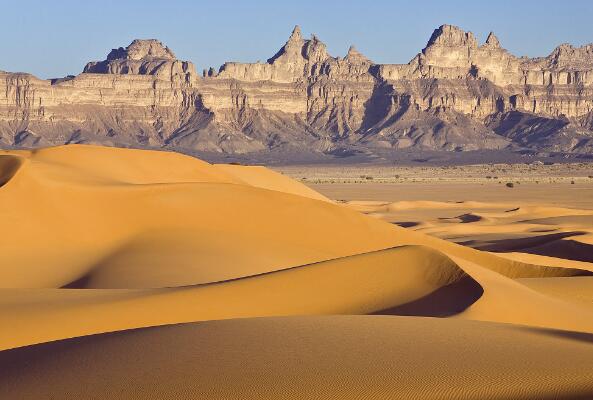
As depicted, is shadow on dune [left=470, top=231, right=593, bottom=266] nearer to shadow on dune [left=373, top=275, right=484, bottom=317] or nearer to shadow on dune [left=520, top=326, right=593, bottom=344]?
shadow on dune [left=373, top=275, right=484, bottom=317]

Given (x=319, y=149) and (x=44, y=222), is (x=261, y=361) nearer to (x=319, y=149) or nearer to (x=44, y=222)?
(x=44, y=222)

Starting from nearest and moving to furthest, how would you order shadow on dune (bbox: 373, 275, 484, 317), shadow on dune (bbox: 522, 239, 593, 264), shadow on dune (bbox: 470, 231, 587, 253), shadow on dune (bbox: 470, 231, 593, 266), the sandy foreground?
the sandy foreground, shadow on dune (bbox: 373, 275, 484, 317), shadow on dune (bbox: 522, 239, 593, 264), shadow on dune (bbox: 470, 231, 593, 266), shadow on dune (bbox: 470, 231, 587, 253)

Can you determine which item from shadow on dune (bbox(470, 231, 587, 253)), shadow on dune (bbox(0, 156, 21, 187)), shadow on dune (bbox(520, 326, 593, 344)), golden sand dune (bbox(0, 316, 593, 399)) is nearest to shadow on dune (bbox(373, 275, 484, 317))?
shadow on dune (bbox(520, 326, 593, 344))

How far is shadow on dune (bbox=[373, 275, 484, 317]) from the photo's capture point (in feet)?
36.2

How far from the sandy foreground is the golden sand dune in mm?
20

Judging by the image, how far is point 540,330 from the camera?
8859 millimetres

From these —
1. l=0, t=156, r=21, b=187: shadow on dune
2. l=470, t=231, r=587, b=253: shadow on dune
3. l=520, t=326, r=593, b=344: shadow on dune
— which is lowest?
l=470, t=231, r=587, b=253: shadow on dune

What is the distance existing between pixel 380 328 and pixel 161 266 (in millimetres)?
8051

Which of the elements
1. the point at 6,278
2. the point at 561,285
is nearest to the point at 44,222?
the point at 6,278

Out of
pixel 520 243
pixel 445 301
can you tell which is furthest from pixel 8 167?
pixel 520 243

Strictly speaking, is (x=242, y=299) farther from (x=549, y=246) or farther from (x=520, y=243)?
(x=520, y=243)

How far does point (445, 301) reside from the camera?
11539mm

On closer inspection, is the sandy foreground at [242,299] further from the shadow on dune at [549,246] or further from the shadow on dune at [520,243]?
the shadow on dune at [520,243]

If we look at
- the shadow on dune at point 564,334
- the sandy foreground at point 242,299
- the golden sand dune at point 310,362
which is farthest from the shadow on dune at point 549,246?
the golden sand dune at point 310,362
